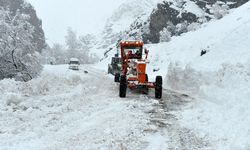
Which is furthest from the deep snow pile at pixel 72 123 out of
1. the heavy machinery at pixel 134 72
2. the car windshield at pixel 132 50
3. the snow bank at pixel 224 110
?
the car windshield at pixel 132 50

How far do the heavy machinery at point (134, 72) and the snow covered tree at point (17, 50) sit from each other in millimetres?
6592

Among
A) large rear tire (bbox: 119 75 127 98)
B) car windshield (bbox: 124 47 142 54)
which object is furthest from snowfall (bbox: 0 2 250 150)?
car windshield (bbox: 124 47 142 54)

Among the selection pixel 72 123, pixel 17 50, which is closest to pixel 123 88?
pixel 72 123

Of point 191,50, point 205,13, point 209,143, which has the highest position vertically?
point 205,13

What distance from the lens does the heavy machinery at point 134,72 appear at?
1603 cm

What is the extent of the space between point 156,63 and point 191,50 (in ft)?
22.1

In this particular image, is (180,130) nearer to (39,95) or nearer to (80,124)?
(80,124)

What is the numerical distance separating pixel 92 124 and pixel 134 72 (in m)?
8.21

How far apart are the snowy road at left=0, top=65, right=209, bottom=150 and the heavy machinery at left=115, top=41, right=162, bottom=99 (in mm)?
762

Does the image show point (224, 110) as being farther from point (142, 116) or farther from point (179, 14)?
point (179, 14)

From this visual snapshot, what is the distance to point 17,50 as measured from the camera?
2184cm

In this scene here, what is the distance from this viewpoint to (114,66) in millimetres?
34594

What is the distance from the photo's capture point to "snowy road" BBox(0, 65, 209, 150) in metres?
8.34

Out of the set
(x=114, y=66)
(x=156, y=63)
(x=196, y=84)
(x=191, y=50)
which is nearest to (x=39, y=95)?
(x=196, y=84)
